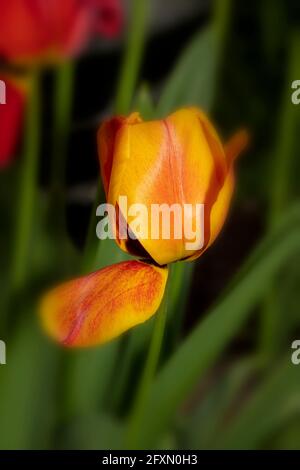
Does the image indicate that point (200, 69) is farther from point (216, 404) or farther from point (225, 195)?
point (216, 404)

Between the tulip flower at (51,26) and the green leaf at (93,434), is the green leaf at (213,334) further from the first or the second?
the tulip flower at (51,26)

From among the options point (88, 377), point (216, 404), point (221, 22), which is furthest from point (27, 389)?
point (221, 22)

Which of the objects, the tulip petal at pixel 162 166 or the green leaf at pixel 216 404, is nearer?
the tulip petal at pixel 162 166

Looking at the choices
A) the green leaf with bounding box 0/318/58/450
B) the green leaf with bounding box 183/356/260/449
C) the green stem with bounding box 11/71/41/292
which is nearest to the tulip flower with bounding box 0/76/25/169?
the green stem with bounding box 11/71/41/292

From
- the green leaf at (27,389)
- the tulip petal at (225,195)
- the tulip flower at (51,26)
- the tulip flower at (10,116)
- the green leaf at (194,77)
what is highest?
the tulip flower at (51,26)

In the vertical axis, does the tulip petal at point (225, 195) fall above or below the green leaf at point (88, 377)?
above

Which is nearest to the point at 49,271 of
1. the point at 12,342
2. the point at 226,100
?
the point at 12,342

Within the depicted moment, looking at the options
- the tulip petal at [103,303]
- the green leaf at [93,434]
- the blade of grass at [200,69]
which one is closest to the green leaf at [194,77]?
the blade of grass at [200,69]
